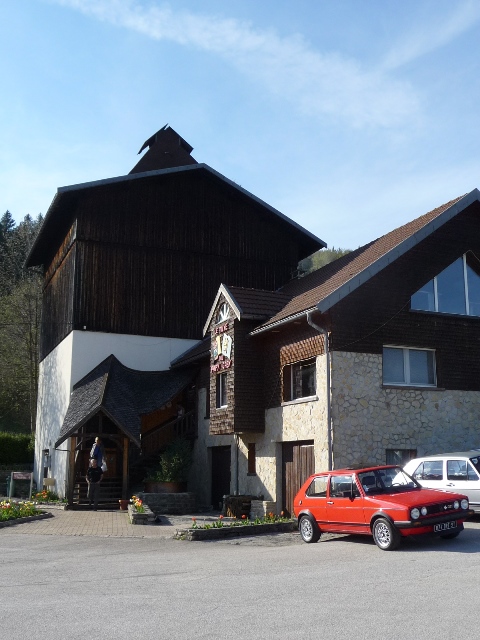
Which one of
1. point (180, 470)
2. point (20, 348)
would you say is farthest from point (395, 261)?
point (20, 348)

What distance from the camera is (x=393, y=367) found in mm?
19828

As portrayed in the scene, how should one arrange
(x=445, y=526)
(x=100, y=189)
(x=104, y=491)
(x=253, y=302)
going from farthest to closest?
(x=100, y=189)
(x=104, y=491)
(x=253, y=302)
(x=445, y=526)

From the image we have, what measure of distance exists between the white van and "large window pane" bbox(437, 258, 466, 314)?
18.1 feet

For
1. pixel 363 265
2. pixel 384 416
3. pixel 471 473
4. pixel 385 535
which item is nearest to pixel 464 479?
pixel 471 473

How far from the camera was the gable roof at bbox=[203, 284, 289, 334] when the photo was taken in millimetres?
22094

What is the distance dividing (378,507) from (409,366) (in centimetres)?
765

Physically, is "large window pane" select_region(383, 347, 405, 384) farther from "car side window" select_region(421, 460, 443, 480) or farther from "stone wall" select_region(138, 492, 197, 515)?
"stone wall" select_region(138, 492, 197, 515)

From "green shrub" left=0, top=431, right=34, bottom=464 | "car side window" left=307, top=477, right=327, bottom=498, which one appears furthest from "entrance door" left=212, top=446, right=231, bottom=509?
"green shrub" left=0, top=431, right=34, bottom=464

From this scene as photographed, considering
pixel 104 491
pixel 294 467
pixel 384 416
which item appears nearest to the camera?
pixel 384 416

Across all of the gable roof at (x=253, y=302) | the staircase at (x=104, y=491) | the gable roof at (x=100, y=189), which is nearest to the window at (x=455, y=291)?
the gable roof at (x=253, y=302)

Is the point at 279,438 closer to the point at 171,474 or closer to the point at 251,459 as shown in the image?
the point at 251,459

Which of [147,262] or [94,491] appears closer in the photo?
[94,491]

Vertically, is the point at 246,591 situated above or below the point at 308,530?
below

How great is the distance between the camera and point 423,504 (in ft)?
41.1
